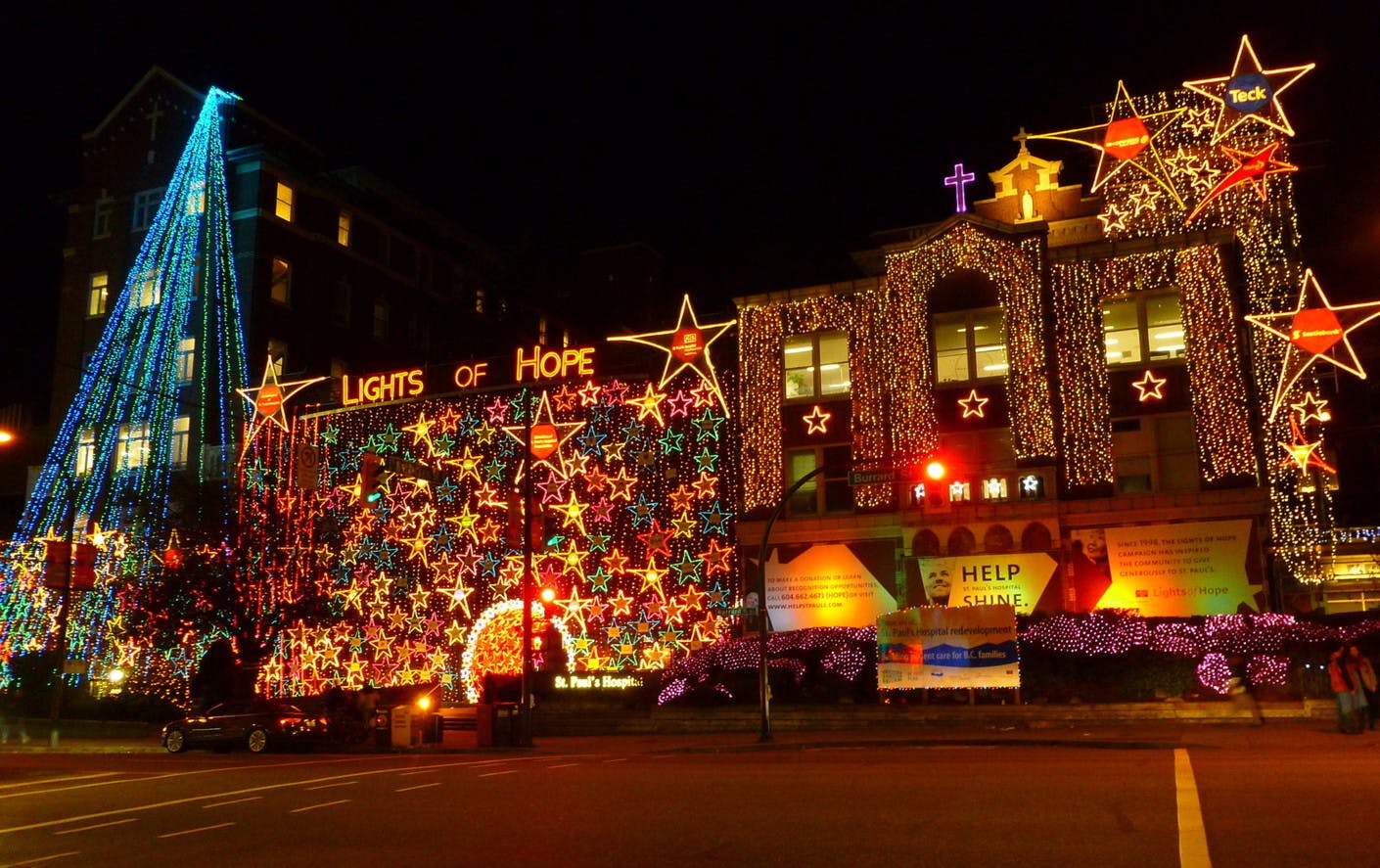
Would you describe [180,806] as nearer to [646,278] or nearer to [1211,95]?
[1211,95]

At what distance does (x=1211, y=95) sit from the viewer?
32719 mm

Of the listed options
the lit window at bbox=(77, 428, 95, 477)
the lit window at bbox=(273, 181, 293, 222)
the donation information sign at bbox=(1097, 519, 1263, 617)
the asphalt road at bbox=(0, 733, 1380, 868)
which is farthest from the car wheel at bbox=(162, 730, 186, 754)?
the donation information sign at bbox=(1097, 519, 1263, 617)

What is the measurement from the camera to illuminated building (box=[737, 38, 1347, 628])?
32312 millimetres

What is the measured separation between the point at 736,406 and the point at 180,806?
23997 millimetres

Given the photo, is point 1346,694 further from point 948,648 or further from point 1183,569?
point 1183,569

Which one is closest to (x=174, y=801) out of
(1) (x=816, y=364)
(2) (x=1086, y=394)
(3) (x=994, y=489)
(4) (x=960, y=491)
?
(4) (x=960, y=491)

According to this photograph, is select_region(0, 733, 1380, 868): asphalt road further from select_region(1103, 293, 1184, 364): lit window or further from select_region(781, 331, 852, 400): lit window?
select_region(781, 331, 852, 400): lit window

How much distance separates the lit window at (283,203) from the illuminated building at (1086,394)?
20931 millimetres

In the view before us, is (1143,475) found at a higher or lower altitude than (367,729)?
higher

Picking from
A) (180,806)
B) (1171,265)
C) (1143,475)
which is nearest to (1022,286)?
(1171,265)

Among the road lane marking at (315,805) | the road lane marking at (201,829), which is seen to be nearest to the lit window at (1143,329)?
the road lane marking at (315,805)

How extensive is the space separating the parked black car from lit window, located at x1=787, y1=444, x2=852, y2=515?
1542cm

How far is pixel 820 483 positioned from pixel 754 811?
23.7 meters

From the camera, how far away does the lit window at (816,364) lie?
3709cm
